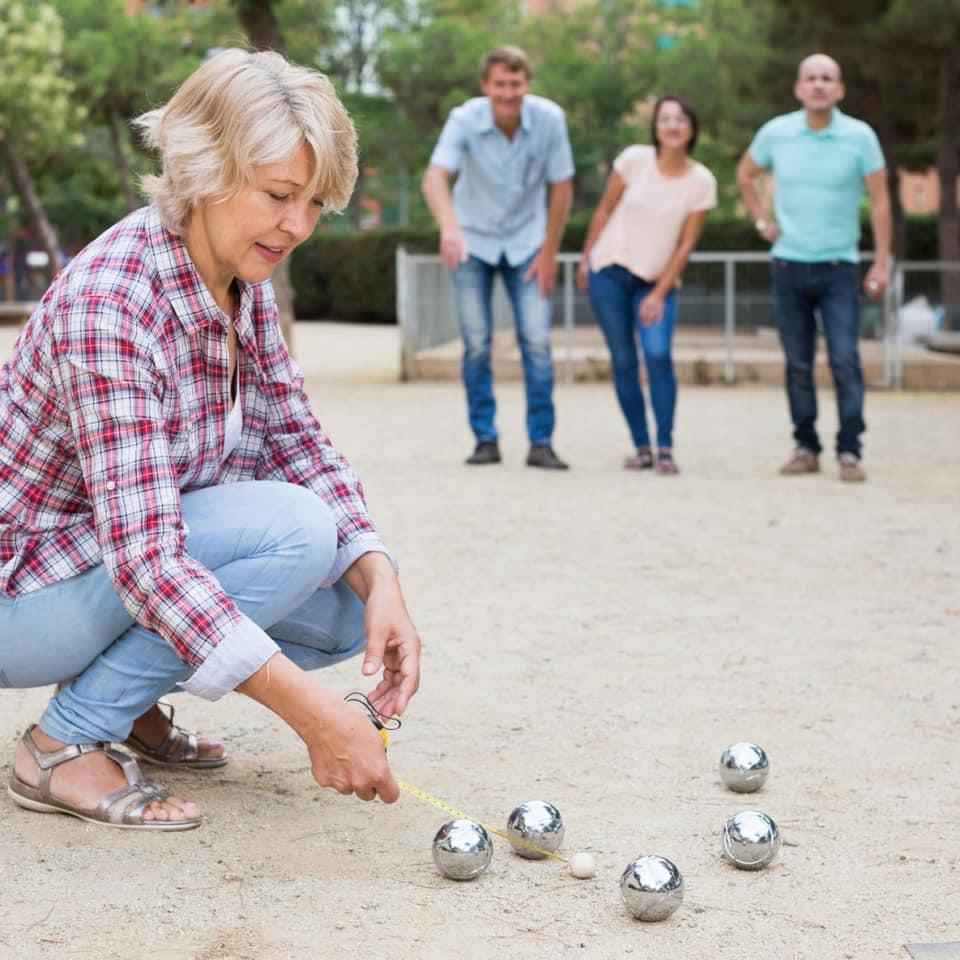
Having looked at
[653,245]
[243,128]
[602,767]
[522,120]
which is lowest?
[602,767]

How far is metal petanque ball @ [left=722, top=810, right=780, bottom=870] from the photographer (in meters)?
2.95

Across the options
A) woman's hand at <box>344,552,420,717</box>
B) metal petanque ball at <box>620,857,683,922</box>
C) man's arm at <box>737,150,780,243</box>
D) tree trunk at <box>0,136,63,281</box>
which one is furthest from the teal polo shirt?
tree trunk at <box>0,136,63,281</box>

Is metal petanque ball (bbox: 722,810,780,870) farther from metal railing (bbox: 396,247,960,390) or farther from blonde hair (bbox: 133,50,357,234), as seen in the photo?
metal railing (bbox: 396,247,960,390)

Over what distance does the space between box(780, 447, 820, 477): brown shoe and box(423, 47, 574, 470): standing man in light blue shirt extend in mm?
1132

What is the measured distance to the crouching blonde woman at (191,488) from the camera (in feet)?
9.20

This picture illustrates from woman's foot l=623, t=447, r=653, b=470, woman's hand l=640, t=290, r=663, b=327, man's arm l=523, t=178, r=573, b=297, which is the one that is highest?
man's arm l=523, t=178, r=573, b=297

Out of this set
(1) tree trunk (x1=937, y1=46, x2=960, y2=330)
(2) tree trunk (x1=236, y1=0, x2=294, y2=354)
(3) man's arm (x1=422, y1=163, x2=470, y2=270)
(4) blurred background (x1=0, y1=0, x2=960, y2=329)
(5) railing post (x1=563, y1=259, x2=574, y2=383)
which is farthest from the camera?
(4) blurred background (x1=0, y1=0, x2=960, y2=329)

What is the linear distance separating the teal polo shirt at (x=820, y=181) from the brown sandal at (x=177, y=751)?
203 inches

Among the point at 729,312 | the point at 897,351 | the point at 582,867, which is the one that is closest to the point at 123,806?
the point at 582,867

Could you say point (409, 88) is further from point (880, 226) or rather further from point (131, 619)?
point (131, 619)

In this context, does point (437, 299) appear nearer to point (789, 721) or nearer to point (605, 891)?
point (789, 721)

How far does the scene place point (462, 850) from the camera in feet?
9.45

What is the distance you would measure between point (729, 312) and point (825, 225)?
6.78 metres

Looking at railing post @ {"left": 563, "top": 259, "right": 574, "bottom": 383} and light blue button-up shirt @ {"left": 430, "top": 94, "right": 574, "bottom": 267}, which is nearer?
light blue button-up shirt @ {"left": 430, "top": 94, "right": 574, "bottom": 267}
